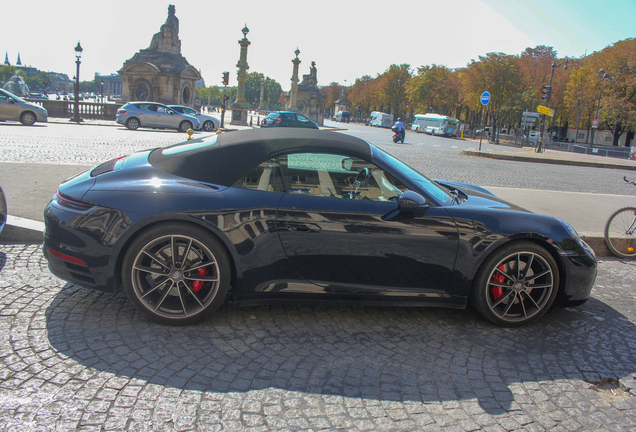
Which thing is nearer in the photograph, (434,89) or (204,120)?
(204,120)

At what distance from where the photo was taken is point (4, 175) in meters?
7.71

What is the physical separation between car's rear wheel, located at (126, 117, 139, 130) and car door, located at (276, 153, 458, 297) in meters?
24.6

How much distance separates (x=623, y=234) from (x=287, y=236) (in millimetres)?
4937

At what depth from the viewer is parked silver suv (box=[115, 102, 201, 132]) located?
84.7 ft

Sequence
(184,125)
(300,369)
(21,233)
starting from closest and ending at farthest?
(300,369) → (21,233) → (184,125)

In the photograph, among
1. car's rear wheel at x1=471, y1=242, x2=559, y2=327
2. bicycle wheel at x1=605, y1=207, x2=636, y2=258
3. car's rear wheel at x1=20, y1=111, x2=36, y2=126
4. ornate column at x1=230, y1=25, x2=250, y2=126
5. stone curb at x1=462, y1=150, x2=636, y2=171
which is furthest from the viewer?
ornate column at x1=230, y1=25, x2=250, y2=126

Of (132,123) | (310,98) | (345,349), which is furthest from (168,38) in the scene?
(345,349)

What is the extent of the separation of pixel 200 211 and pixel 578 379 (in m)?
2.63

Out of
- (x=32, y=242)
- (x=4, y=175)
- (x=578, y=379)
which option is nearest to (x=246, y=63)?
(x=4, y=175)

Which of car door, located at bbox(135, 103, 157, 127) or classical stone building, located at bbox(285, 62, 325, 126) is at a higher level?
classical stone building, located at bbox(285, 62, 325, 126)

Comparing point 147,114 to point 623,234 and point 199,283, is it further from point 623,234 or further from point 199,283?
point 199,283

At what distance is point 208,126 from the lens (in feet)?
94.5

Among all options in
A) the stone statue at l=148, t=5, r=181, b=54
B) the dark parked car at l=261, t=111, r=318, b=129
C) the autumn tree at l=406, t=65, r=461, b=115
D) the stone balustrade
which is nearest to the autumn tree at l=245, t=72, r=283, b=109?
the autumn tree at l=406, t=65, r=461, b=115

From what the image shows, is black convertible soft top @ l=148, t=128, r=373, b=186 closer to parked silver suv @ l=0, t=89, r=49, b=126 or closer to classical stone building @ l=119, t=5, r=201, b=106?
parked silver suv @ l=0, t=89, r=49, b=126
